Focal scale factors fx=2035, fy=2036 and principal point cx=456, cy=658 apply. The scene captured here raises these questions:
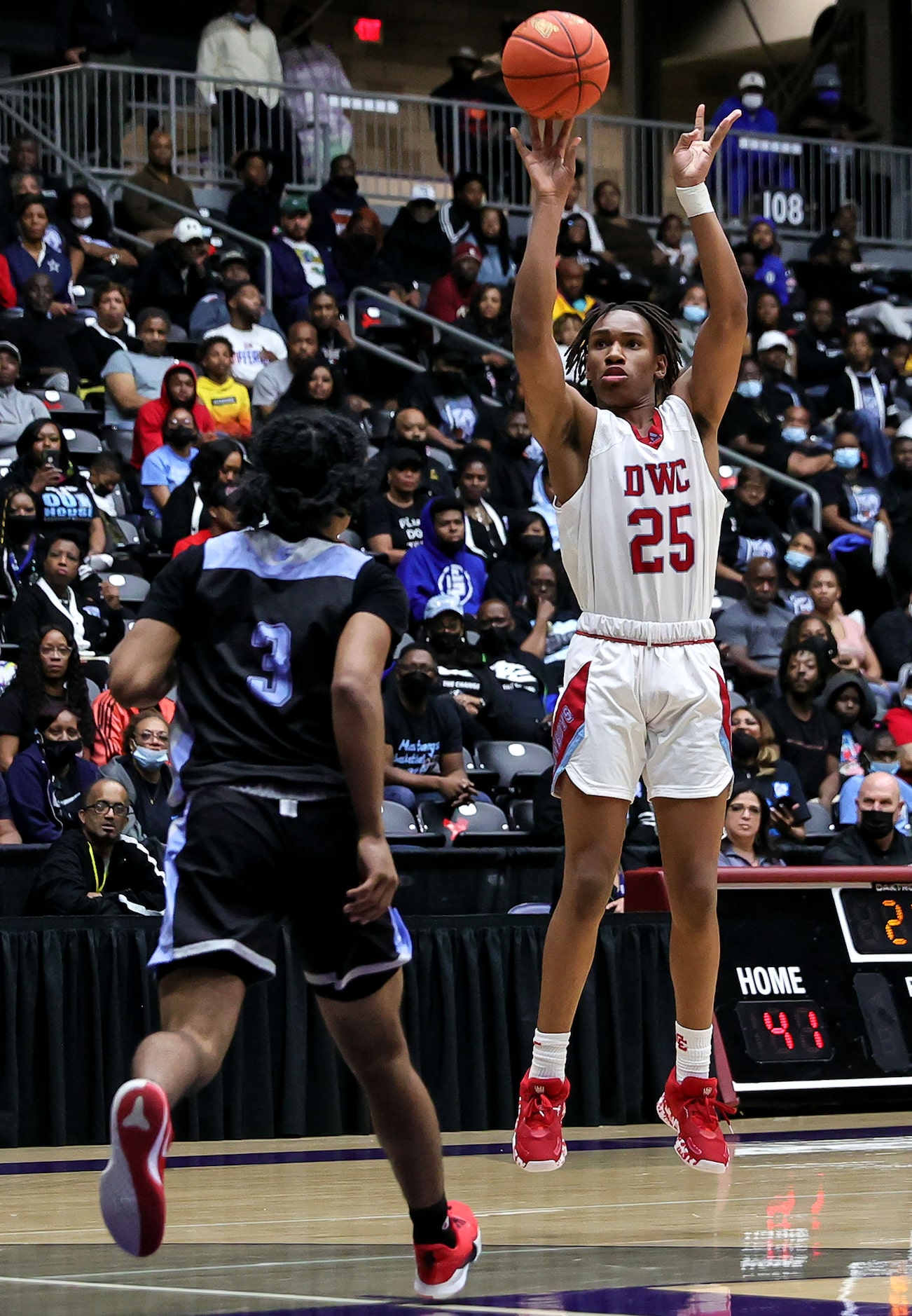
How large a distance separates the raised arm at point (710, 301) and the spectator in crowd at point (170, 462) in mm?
7388

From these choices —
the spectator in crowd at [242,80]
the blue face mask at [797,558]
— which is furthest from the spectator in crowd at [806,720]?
the spectator in crowd at [242,80]

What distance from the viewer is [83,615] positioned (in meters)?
10.9

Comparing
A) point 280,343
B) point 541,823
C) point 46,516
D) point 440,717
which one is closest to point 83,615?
point 46,516

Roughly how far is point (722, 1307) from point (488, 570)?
9.37m

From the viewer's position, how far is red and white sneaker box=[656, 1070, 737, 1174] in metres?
5.41

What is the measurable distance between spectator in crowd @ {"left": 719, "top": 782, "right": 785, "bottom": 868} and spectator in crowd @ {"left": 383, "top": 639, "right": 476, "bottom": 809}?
1.41m

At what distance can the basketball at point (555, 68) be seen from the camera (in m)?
5.53

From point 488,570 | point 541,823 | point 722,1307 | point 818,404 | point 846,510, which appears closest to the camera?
point 722,1307

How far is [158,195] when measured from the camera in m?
16.1

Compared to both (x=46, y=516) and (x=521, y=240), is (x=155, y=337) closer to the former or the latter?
(x=46, y=516)

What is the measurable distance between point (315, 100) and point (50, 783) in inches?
428

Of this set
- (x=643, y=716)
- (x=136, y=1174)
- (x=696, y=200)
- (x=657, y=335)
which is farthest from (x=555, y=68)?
(x=136, y=1174)

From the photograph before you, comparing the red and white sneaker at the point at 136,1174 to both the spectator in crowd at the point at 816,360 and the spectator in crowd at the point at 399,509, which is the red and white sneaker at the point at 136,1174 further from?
the spectator in crowd at the point at 816,360

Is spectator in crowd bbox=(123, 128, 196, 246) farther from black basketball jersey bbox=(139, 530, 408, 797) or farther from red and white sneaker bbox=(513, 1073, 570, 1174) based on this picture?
black basketball jersey bbox=(139, 530, 408, 797)
